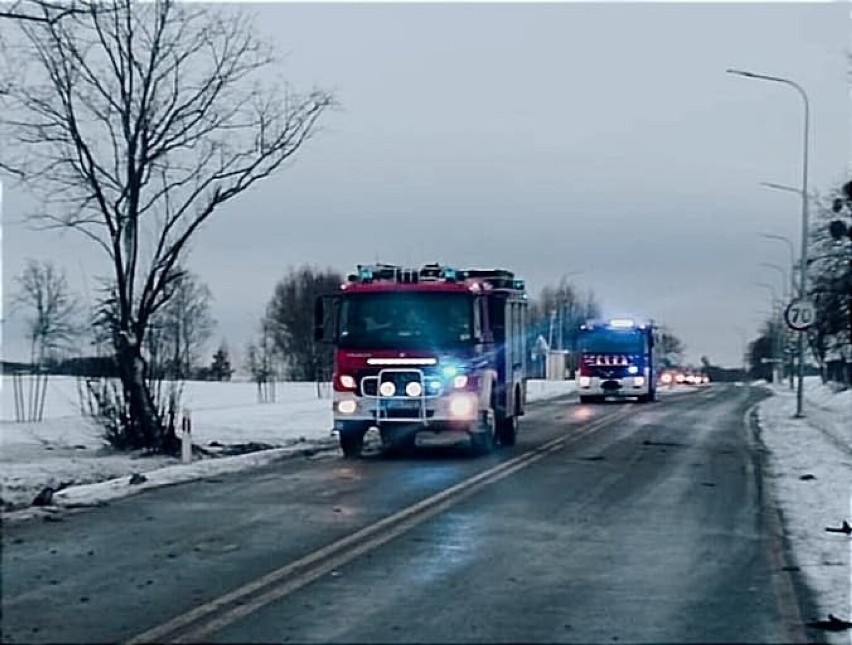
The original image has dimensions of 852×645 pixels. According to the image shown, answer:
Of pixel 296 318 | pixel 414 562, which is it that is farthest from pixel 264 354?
pixel 414 562

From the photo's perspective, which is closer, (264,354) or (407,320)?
(407,320)

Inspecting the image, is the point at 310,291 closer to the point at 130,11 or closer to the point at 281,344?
the point at 281,344

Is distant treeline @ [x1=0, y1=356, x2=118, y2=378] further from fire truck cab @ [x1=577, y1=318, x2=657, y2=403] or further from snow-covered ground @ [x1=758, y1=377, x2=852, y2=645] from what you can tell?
fire truck cab @ [x1=577, y1=318, x2=657, y2=403]

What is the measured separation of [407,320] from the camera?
25.2m

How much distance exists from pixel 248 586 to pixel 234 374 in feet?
281

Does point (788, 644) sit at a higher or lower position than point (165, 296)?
lower

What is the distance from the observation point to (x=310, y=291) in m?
97.2

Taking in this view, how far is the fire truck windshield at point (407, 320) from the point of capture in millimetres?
25188

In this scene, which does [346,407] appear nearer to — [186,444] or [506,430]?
[186,444]

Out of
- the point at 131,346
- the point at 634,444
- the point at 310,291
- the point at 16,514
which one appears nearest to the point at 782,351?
the point at 310,291

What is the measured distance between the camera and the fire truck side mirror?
25.4 m

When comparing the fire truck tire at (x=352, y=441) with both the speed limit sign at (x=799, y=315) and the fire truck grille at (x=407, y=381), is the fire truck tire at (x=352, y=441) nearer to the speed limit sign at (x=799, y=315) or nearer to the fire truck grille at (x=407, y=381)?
the fire truck grille at (x=407, y=381)

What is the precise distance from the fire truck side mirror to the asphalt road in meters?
3.08

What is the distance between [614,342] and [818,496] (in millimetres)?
36199
